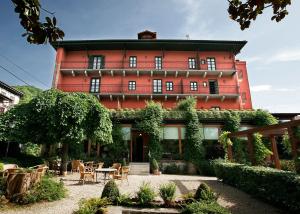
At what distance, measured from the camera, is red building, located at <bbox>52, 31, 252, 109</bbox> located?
2219 centimetres

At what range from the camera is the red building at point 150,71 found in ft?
72.8

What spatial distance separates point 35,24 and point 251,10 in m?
2.34

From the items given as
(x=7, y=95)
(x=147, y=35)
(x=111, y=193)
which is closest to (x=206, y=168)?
(x=111, y=193)

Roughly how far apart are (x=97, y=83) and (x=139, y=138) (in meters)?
7.64

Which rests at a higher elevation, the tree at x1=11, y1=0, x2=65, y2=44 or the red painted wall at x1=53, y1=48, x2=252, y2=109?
the red painted wall at x1=53, y1=48, x2=252, y2=109

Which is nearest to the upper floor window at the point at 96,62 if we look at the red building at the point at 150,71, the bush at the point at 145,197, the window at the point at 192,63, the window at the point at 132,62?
the red building at the point at 150,71

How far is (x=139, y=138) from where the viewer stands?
2086cm

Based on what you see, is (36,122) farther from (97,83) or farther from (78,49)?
(78,49)

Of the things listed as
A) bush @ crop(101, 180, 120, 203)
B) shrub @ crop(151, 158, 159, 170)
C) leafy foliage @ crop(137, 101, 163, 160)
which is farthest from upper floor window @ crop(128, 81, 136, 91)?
bush @ crop(101, 180, 120, 203)

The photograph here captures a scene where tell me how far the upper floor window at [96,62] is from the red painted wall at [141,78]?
468 mm

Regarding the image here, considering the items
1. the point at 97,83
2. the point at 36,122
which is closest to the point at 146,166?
the point at 36,122

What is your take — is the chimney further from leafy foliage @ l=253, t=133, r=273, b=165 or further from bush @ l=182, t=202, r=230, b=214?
bush @ l=182, t=202, r=230, b=214

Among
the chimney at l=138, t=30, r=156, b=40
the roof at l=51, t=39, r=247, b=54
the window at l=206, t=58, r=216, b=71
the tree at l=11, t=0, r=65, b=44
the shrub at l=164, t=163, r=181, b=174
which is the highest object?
the chimney at l=138, t=30, r=156, b=40

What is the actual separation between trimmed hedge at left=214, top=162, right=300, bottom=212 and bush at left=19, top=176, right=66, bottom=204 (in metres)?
7.37
